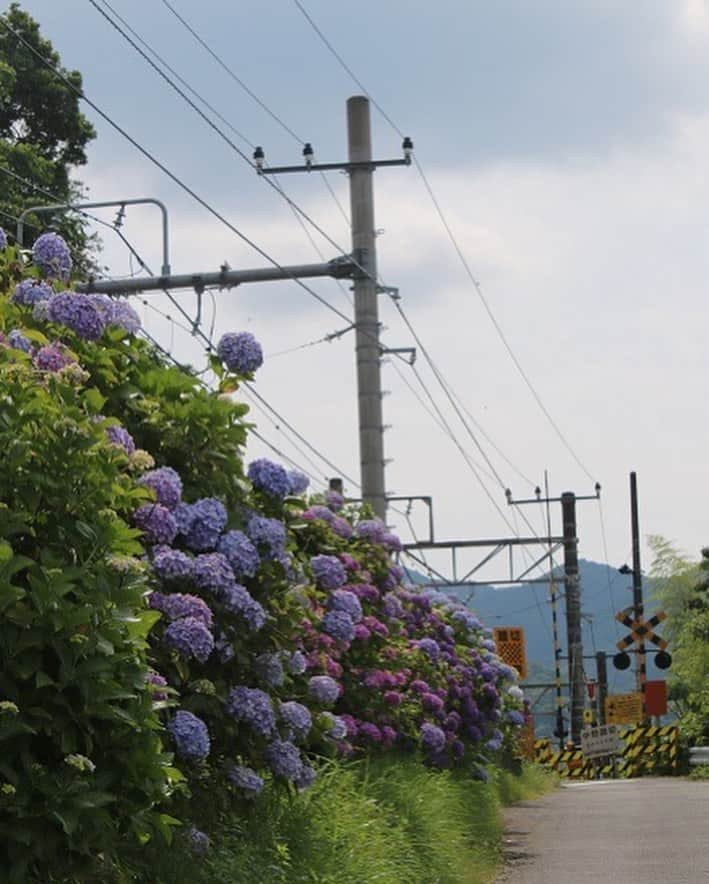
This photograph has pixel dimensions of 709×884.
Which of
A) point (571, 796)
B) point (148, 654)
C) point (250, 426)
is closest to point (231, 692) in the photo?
point (148, 654)

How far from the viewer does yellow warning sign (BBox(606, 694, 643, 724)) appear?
55812 millimetres

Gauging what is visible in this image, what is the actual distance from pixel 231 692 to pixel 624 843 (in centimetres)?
813

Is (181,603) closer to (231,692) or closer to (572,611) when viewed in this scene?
(231,692)

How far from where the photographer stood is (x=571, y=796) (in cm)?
2812

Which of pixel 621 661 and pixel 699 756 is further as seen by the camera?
pixel 621 661

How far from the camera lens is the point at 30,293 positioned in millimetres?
8258

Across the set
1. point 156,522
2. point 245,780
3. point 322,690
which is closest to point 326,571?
point 322,690

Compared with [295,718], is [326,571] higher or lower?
higher

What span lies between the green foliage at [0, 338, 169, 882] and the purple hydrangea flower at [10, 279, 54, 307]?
1.73m

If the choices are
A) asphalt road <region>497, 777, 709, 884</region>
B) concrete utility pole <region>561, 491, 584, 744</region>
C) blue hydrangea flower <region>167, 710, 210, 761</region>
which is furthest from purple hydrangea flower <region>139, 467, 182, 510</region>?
concrete utility pole <region>561, 491, 584, 744</region>

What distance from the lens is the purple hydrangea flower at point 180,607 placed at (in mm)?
7723

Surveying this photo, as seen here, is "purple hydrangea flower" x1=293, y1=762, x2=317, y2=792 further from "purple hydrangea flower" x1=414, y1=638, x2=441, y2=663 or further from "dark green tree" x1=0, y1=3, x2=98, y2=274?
"dark green tree" x1=0, y1=3, x2=98, y2=274

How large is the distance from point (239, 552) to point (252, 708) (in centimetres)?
77

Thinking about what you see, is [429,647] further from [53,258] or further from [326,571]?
[53,258]
